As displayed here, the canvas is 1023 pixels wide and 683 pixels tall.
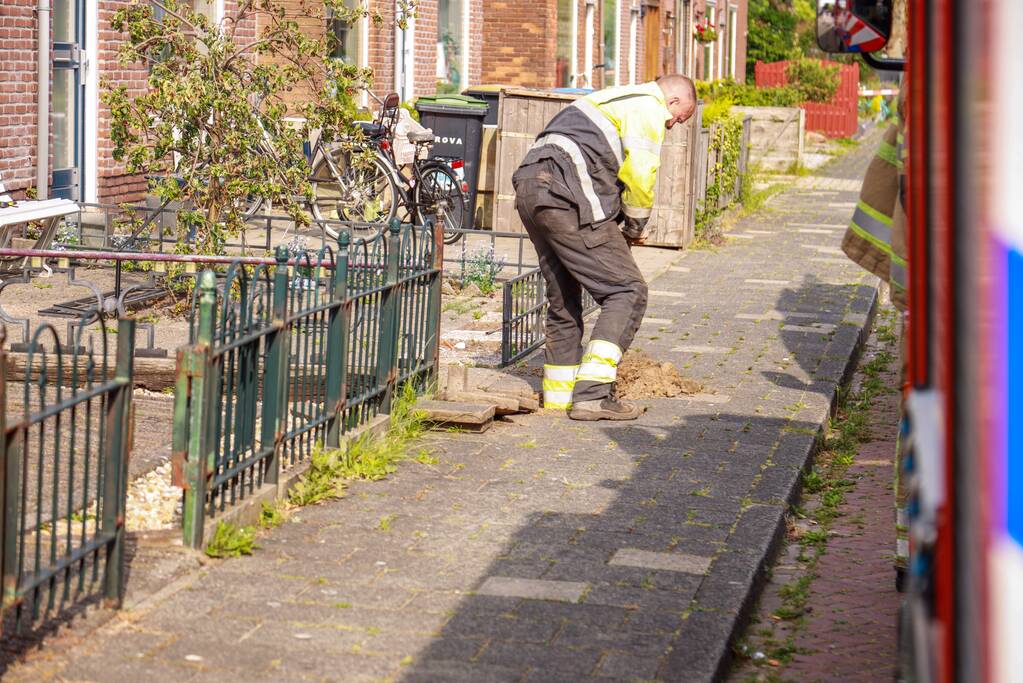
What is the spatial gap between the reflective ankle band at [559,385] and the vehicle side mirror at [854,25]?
126 inches

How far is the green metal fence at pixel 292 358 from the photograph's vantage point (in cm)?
512

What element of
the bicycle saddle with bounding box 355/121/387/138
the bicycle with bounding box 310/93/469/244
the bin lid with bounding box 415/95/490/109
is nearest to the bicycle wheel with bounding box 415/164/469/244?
the bicycle with bounding box 310/93/469/244

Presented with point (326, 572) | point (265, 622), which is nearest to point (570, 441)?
point (326, 572)

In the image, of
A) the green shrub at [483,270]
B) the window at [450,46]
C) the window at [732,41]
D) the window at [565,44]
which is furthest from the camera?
the window at [732,41]

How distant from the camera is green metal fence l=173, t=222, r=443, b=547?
5117 mm

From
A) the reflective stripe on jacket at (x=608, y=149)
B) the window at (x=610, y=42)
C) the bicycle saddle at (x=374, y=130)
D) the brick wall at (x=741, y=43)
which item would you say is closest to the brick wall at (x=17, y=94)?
the bicycle saddle at (x=374, y=130)

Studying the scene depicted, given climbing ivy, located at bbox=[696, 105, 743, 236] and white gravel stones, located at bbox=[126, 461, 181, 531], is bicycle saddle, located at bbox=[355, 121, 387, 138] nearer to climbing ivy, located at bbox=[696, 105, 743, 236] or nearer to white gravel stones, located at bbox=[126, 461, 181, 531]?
climbing ivy, located at bbox=[696, 105, 743, 236]

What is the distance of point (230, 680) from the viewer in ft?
13.8

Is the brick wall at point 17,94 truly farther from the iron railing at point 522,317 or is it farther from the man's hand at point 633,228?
the man's hand at point 633,228

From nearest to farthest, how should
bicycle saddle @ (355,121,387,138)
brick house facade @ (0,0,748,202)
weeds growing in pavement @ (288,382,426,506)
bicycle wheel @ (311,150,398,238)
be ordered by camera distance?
weeds growing in pavement @ (288,382,426,506) → brick house facade @ (0,0,748,202) → bicycle wheel @ (311,150,398,238) → bicycle saddle @ (355,121,387,138)

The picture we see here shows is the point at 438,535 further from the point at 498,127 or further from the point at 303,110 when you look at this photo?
the point at 498,127

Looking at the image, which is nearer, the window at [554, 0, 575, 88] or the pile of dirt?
the pile of dirt

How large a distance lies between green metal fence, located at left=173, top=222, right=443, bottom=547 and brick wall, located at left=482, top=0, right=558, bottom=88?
57.3ft

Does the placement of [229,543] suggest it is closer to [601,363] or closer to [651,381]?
[601,363]
